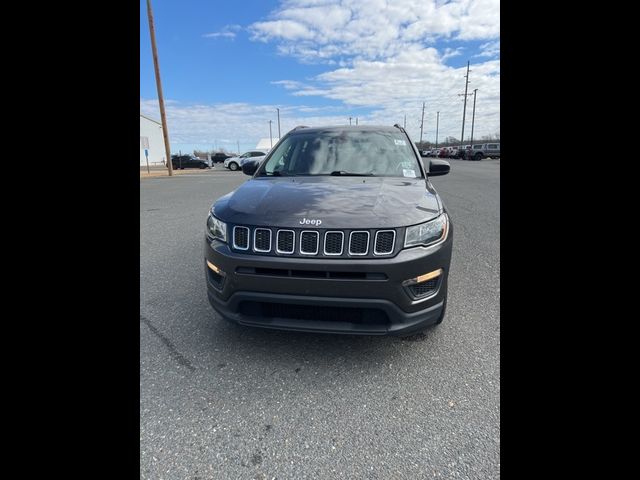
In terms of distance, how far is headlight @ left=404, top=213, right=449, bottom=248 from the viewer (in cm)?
193

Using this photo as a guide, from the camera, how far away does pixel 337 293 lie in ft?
6.14

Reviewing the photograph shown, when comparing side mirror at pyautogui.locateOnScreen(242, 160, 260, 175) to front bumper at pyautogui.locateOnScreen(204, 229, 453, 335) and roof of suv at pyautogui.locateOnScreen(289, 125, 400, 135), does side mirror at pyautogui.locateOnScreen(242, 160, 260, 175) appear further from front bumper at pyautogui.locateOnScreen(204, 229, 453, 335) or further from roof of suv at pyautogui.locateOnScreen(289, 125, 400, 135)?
front bumper at pyautogui.locateOnScreen(204, 229, 453, 335)

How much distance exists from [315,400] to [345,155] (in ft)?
7.56

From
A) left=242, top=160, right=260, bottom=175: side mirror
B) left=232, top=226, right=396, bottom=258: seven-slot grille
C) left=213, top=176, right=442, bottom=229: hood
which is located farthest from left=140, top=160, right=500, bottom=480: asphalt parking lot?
left=242, top=160, right=260, bottom=175: side mirror

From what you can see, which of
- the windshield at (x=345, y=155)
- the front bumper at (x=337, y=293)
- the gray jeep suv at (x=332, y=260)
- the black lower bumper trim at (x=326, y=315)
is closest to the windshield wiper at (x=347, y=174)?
the windshield at (x=345, y=155)

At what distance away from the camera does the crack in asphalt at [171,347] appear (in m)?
2.22

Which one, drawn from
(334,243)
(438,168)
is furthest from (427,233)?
(438,168)

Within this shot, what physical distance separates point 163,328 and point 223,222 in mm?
1226

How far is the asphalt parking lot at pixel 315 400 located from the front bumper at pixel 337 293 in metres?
0.37

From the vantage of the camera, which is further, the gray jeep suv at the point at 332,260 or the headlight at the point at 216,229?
the headlight at the point at 216,229

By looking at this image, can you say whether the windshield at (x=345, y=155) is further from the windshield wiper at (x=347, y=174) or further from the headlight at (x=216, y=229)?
the headlight at (x=216, y=229)
